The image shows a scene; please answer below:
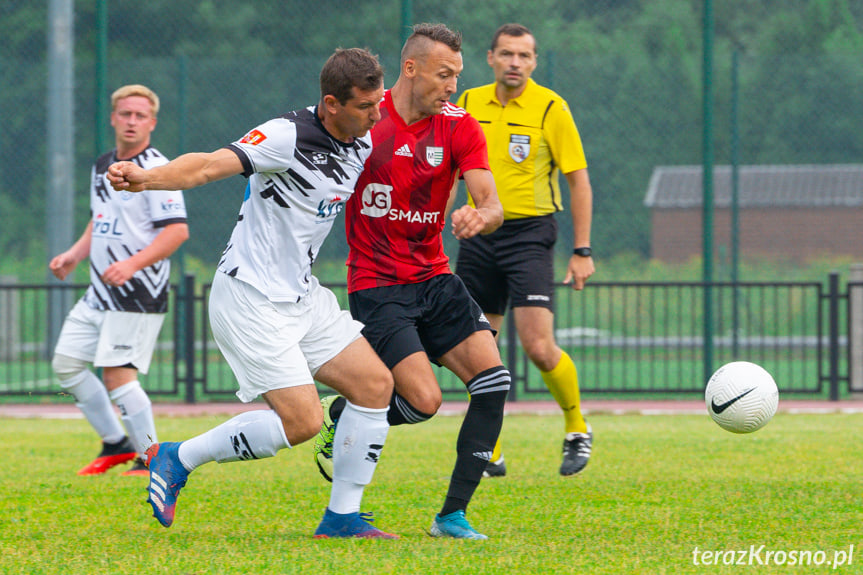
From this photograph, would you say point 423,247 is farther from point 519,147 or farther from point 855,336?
point 855,336

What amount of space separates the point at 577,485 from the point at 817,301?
596 centimetres

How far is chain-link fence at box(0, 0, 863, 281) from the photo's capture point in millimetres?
13750

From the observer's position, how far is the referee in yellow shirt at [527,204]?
6.66 meters

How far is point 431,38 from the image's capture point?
5.07 metres

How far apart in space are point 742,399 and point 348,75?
2.46 meters

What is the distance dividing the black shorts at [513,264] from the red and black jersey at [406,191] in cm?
148

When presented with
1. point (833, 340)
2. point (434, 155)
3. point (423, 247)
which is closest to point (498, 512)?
point (423, 247)

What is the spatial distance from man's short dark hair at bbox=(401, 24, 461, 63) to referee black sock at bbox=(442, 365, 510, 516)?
4.44ft

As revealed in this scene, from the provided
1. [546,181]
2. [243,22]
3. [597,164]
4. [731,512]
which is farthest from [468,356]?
[243,22]

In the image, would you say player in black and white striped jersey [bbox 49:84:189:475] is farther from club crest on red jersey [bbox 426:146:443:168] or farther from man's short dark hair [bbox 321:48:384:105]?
man's short dark hair [bbox 321:48:384:105]

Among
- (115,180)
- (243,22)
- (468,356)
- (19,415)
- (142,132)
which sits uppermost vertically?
(243,22)

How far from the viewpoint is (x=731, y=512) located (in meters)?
5.38

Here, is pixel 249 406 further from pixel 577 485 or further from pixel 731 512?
pixel 731 512

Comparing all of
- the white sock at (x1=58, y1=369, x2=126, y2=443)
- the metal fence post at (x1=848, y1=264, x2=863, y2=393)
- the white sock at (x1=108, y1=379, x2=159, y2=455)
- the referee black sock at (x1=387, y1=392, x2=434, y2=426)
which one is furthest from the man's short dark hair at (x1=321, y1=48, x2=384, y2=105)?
the metal fence post at (x1=848, y1=264, x2=863, y2=393)
